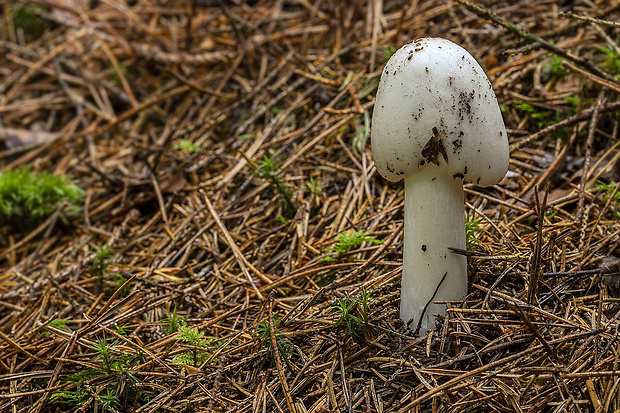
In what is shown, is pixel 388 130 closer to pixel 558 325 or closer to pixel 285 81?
pixel 558 325

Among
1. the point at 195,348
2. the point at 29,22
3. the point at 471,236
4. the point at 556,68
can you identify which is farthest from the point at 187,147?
the point at 29,22

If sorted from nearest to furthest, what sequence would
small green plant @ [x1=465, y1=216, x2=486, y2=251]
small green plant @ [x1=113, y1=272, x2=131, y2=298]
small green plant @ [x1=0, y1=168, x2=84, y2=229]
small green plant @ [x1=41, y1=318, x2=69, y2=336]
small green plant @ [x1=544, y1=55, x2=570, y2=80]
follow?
small green plant @ [x1=465, y1=216, x2=486, y2=251], small green plant @ [x1=41, y1=318, x2=69, y2=336], small green plant @ [x1=113, y1=272, x2=131, y2=298], small green plant @ [x1=544, y1=55, x2=570, y2=80], small green plant @ [x1=0, y1=168, x2=84, y2=229]

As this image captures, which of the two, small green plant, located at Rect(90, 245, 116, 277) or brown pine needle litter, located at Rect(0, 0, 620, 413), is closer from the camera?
brown pine needle litter, located at Rect(0, 0, 620, 413)

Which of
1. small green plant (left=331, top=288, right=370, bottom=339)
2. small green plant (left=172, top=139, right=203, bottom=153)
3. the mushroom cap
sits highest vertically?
the mushroom cap

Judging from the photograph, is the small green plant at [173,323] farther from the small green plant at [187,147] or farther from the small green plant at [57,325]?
the small green plant at [187,147]

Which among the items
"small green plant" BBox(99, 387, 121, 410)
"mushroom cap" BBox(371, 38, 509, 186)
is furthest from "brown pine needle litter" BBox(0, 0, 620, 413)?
"mushroom cap" BBox(371, 38, 509, 186)

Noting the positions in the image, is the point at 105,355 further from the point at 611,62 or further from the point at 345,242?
the point at 611,62

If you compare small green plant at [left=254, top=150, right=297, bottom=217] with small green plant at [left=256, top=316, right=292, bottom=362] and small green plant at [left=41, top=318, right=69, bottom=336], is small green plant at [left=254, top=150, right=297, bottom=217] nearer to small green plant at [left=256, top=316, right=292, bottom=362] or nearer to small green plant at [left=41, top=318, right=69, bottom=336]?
small green plant at [left=256, top=316, right=292, bottom=362]
